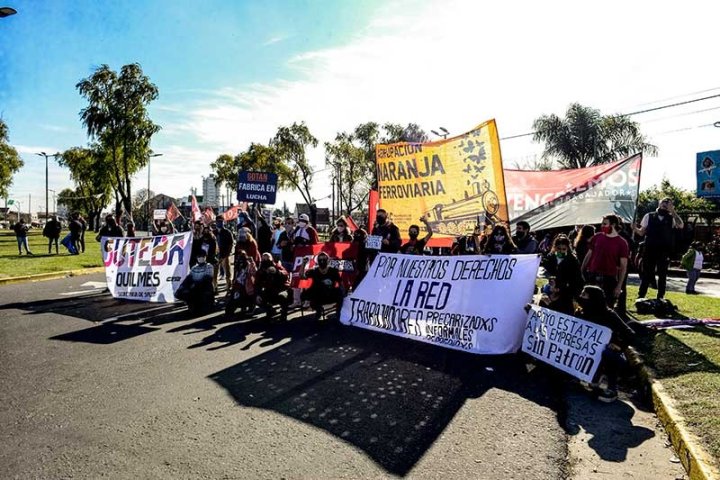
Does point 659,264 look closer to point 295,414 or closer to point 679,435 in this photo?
point 679,435

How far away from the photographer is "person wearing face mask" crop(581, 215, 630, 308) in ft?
24.0

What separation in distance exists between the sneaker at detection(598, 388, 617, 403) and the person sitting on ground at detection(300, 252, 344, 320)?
4.54 meters

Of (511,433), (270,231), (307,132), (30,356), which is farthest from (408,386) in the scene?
(307,132)

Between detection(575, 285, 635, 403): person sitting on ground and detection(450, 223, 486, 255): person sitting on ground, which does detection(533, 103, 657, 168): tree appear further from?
detection(575, 285, 635, 403): person sitting on ground

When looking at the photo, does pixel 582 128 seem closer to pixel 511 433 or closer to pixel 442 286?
pixel 442 286

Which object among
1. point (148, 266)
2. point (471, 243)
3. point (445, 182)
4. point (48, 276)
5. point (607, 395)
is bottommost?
point (607, 395)

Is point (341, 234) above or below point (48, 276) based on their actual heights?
above

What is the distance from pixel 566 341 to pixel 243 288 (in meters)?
5.71

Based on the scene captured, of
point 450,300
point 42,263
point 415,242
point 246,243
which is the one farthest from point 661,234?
point 42,263

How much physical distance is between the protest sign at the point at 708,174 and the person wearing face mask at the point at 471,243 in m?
22.5

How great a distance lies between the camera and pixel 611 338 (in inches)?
201

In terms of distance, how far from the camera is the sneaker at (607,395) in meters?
4.91

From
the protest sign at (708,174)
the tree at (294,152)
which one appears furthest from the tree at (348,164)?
the protest sign at (708,174)

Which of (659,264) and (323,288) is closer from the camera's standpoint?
(323,288)
